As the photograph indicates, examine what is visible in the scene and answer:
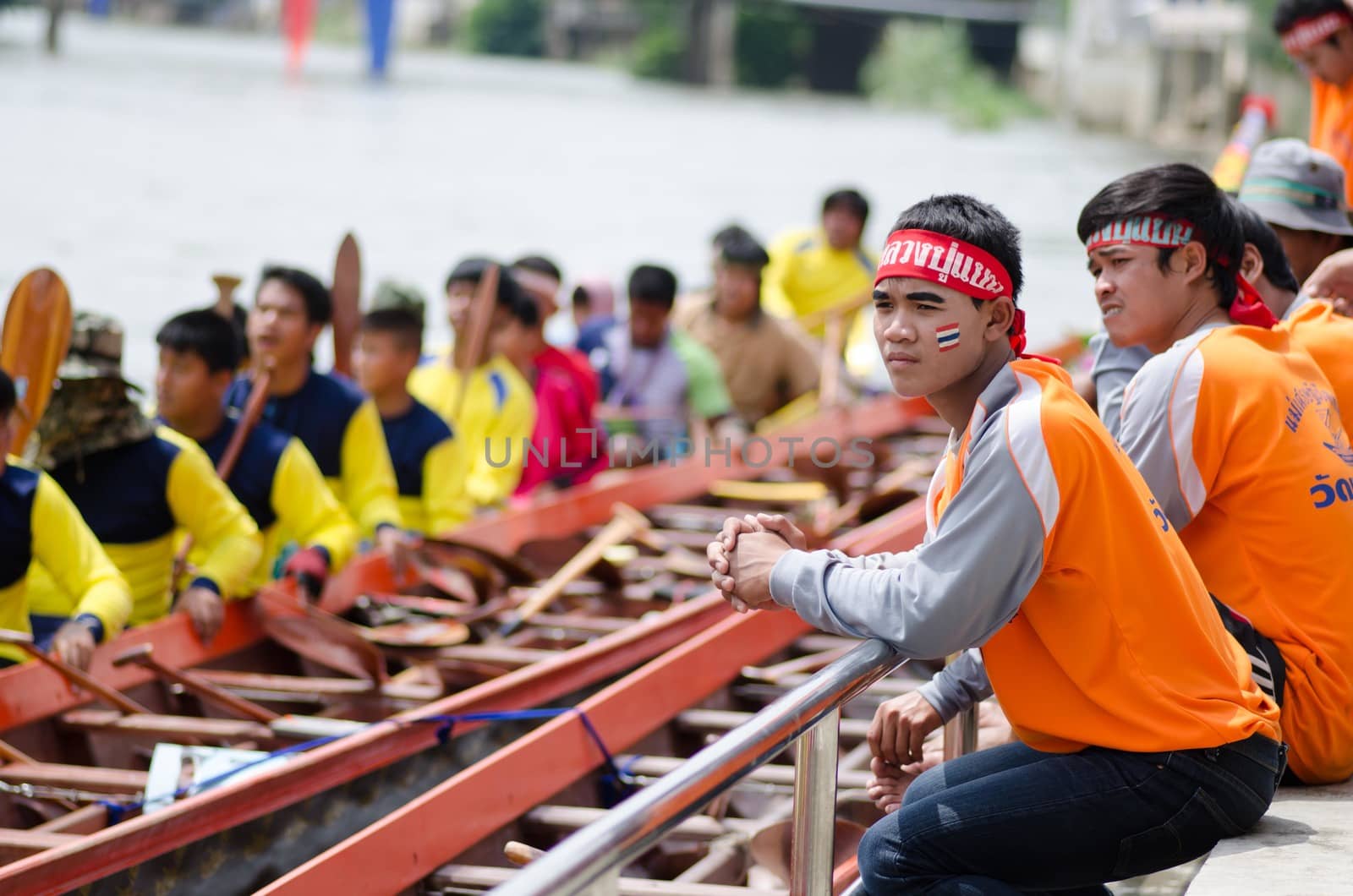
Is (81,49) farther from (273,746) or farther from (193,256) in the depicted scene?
(273,746)

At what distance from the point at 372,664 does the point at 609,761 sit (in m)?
0.83

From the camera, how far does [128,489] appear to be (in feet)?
13.9

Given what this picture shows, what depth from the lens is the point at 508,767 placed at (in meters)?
3.35

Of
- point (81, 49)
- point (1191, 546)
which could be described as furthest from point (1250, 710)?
point (81, 49)

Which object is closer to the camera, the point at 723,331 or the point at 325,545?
the point at 325,545

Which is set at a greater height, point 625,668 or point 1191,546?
point 1191,546

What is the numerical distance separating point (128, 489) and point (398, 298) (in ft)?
6.16

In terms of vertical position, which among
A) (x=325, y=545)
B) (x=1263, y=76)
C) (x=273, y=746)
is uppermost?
(x=1263, y=76)

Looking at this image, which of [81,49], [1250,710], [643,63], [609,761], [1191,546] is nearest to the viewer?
[1250,710]

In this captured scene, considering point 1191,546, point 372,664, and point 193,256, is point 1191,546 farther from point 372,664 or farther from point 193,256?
point 193,256

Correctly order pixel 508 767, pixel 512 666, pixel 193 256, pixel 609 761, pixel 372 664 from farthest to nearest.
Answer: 1. pixel 193 256
2. pixel 512 666
3. pixel 372 664
4. pixel 609 761
5. pixel 508 767

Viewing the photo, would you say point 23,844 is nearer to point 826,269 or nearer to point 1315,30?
point 1315,30

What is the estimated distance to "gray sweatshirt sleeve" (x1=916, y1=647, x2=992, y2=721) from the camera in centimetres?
235

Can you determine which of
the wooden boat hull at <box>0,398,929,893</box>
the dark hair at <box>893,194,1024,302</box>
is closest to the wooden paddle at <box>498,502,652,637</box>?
the wooden boat hull at <box>0,398,929,893</box>
